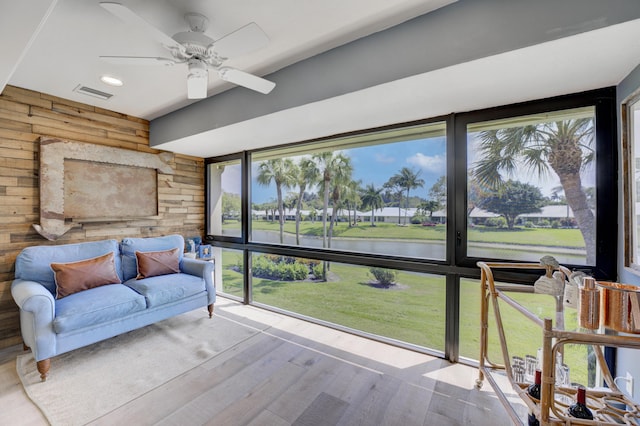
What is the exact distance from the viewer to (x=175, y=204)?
4004 mm

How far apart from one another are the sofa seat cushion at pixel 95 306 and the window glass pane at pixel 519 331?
3.06 meters

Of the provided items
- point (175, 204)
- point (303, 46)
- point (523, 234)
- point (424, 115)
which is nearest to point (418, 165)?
point (424, 115)

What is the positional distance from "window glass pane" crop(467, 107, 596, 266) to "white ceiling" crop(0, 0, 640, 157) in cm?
26

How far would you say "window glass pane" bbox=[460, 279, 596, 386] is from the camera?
6.60 feet

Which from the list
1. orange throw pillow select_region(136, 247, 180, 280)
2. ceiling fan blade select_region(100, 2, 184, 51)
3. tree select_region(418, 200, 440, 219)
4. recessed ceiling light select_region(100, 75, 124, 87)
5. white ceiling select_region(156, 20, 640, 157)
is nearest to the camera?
ceiling fan blade select_region(100, 2, 184, 51)

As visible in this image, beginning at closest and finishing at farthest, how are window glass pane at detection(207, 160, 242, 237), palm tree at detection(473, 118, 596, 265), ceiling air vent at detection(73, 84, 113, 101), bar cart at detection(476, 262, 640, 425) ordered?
bar cart at detection(476, 262, 640, 425) < palm tree at detection(473, 118, 596, 265) < ceiling air vent at detection(73, 84, 113, 101) < window glass pane at detection(207, 160, 242, 237)

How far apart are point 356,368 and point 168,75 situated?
3.06 meters

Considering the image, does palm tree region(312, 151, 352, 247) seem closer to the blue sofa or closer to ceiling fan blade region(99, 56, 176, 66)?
the blue sofa

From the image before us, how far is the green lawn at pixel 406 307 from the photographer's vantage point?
2.21m

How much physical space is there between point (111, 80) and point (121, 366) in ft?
8.43

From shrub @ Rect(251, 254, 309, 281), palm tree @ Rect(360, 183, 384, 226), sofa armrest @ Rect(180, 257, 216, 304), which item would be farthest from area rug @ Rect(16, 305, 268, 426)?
palm tree @ Rect(360, 183, 384, 226)

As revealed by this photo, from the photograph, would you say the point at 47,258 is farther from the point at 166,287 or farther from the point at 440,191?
the point at 440,191

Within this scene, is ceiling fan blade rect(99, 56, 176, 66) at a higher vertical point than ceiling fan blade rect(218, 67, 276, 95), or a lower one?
higher

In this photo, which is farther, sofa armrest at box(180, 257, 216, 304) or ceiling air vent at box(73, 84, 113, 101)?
sofa armrest at box(180, 257, 216, 304)
